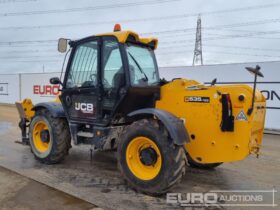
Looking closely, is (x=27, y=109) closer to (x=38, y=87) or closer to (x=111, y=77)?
(x=111, y=77)

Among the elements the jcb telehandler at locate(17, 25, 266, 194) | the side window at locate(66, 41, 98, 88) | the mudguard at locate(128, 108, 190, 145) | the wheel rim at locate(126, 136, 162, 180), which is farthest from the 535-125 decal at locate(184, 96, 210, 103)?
the side window at locate(66, 41, 98, 88)

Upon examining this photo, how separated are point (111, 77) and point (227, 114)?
1.97 meters

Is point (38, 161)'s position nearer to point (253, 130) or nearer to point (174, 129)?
point (174, 129)

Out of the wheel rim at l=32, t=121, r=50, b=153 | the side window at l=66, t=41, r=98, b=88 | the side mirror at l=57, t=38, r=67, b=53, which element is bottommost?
the wheel rim at l=32, t=121, r=50, b=153

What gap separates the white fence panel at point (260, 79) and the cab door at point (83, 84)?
7372 millimetres

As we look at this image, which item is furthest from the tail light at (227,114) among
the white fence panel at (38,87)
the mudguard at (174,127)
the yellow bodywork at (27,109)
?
the white fence panel at (38,87)

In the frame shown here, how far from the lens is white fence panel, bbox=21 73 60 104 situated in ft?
60.3

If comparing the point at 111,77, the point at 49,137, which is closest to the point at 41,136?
the point at 49,137

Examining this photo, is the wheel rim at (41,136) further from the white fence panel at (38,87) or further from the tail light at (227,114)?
the white fence panel at (38,87)

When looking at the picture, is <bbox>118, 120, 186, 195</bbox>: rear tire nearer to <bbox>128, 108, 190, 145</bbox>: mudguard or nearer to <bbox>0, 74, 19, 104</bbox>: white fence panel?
<bbox>128, 108, 190, 145</bbox>: mudguard

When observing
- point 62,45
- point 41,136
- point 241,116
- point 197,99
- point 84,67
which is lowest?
point 41,136

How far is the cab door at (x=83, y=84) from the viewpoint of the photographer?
5376mm

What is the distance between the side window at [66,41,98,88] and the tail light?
2.20m

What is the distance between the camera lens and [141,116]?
16.4 feet
